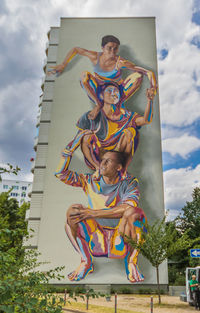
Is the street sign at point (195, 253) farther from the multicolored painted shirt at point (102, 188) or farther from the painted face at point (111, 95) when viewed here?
the painted face at point (111, 95)

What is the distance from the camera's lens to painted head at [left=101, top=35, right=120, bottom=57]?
30.3 meters

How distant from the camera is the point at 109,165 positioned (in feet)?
84.0

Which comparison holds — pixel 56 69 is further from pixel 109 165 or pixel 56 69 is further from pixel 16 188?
pixel 16 188

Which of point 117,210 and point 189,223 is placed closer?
point 117,210

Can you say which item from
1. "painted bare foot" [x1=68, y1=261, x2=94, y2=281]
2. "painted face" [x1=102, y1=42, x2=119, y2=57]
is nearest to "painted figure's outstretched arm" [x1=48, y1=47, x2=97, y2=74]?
"painted face" [x1=102, y1=42, x2=119, y2=57]

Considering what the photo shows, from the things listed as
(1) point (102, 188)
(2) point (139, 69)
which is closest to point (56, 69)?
(2) point (139, 69)

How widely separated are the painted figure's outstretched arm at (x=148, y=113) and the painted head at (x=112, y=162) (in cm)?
396

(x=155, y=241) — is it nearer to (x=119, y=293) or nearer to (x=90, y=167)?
(x=119, y=293)

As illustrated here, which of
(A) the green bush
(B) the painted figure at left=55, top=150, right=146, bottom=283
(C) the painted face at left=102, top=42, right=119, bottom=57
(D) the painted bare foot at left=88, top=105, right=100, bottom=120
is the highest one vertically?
(C) the painted face at left=102, top=42, right=119, bottom=57

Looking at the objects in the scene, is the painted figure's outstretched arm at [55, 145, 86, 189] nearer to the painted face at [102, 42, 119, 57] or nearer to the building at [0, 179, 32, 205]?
the painted face at [102, 42, 119, 57]

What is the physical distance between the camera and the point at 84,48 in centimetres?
3072

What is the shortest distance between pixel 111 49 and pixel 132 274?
74.6 feet

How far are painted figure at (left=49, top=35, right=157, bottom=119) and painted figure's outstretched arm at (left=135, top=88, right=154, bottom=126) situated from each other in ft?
2.62

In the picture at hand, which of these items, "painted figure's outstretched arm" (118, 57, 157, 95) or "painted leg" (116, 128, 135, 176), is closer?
"painted leg" (116, 128, 135, 176)
